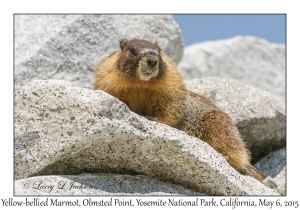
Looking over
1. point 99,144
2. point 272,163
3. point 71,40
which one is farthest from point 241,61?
point 99,144

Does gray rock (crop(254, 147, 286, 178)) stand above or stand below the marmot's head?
below

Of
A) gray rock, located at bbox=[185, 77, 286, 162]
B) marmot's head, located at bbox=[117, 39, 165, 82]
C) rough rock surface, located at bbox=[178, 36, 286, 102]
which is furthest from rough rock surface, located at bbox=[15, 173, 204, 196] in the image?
rough rock surface, located at bbox=[178, 36, 286, 102]

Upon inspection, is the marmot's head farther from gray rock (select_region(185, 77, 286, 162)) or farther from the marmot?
gray rock (select_region(185, 77, 286, 162))

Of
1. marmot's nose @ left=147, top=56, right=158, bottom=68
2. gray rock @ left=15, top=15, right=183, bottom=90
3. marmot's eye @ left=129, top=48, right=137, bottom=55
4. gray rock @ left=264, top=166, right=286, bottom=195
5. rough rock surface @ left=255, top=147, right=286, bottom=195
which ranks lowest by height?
gray rock @ left=264, top=166, right=286, bottom=195

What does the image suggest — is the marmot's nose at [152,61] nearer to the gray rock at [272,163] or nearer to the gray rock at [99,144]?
the gray rock at [99,144]

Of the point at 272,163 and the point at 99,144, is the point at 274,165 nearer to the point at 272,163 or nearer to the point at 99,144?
the point at 272,163

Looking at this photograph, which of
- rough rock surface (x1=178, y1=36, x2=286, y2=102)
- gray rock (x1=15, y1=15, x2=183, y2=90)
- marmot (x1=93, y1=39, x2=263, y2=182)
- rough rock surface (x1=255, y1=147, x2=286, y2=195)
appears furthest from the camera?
rough rock surface (x1=178, y1=36, x2=286, y2=102)

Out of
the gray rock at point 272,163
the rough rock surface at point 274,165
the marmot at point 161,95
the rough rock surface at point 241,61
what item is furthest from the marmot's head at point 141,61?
the rough rock surface at point 241,61
